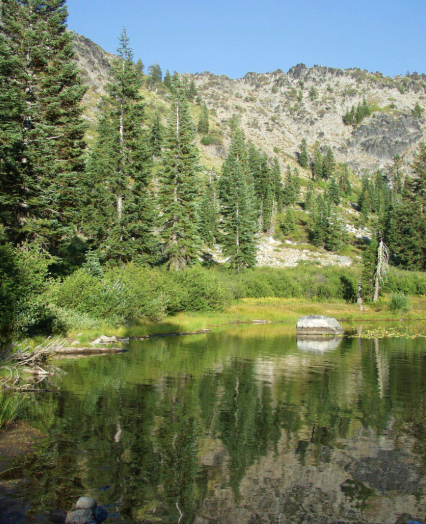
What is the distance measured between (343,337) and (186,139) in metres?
27.5

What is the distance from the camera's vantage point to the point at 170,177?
48406 mm

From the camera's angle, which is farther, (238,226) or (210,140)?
(210,140)

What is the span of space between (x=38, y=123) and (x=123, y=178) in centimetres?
1093

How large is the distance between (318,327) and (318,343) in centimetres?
502

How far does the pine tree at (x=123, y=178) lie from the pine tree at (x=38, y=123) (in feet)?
11.9

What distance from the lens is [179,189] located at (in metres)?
48.1

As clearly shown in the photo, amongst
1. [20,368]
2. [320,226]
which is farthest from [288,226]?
[20,368]

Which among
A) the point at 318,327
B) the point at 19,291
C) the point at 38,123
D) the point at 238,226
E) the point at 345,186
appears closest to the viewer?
the point at 19,291

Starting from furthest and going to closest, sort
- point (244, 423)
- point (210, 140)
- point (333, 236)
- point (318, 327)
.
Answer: point (210, 140) < point (333, 236) < point (318, 327) < point (244, 423)

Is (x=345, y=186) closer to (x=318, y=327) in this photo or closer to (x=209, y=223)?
(x=209, y=223)

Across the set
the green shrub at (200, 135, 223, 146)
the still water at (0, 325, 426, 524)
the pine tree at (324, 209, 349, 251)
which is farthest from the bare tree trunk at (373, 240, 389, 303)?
the green shrub at (200, 135, 223, 146)

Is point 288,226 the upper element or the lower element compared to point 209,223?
upper

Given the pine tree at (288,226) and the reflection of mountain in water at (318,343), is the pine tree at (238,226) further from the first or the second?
the pine tree at (288,226)

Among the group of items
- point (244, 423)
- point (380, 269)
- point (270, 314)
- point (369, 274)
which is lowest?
point (270, 314)
